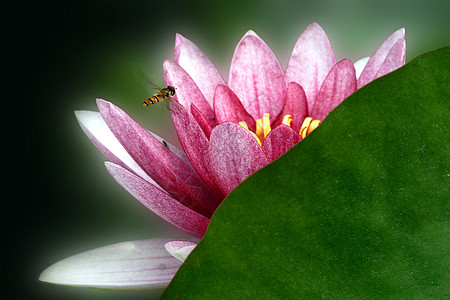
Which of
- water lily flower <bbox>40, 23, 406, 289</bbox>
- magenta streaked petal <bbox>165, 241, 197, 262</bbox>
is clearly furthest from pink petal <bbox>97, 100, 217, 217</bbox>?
magenta streaked petal <bbox>165, 241, 197, 262</bbox>

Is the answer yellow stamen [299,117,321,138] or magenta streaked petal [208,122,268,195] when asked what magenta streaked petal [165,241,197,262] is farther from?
yellow stamen [299,117,321,138]

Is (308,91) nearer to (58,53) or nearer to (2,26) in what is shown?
(58,53)

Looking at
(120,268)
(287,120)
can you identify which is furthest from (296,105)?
(120,268)

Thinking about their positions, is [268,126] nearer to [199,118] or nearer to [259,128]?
[259,128]

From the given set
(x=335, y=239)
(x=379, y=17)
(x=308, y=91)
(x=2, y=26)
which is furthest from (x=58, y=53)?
(x=335, y=239)

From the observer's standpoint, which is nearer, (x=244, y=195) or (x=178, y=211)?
(x=244, y=195)

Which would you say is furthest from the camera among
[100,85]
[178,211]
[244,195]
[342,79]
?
[100,85]

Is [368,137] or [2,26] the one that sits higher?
[2,26]
